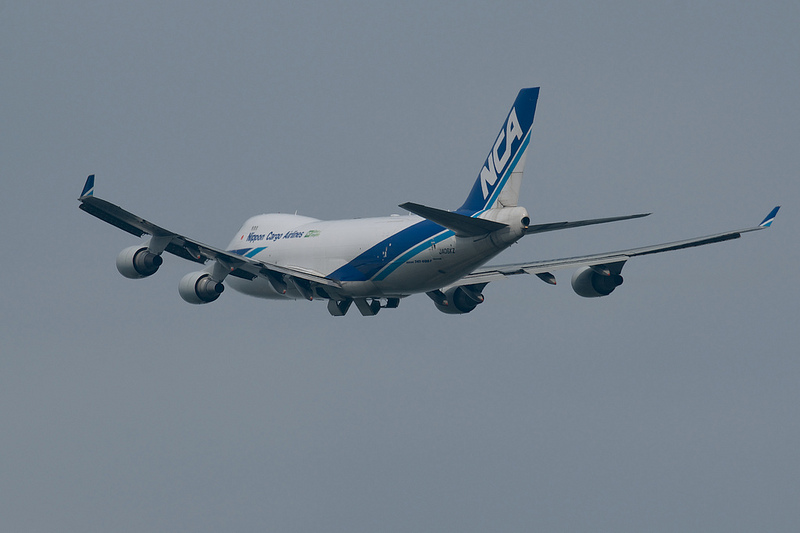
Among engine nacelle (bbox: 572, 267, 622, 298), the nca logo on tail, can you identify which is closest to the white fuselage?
the nca logo on tail

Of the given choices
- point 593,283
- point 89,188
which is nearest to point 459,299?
point 593,283

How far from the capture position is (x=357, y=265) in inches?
2077

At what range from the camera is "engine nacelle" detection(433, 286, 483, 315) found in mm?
56062

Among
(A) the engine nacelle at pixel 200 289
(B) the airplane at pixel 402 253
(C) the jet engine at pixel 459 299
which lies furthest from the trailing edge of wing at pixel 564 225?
(A) the engine nacelle at pixel 200 289

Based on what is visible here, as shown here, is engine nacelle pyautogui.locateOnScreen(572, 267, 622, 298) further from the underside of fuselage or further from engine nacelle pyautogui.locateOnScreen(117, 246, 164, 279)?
engine nacelle pyautogui.locateOnScreen(117, 246, 164, 279)

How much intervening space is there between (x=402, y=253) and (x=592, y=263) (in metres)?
7.99

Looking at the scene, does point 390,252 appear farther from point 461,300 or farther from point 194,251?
point 194,251

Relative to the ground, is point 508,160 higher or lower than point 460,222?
higher

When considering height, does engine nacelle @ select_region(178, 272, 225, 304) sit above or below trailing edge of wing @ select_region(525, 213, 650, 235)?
below

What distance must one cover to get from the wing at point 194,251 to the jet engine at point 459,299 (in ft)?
18.9

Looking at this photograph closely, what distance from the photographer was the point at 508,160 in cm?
4862

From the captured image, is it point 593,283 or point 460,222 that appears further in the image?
point 593,283

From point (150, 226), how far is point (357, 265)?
9.10m

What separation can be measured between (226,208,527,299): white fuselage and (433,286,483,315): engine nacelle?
3.83 m
